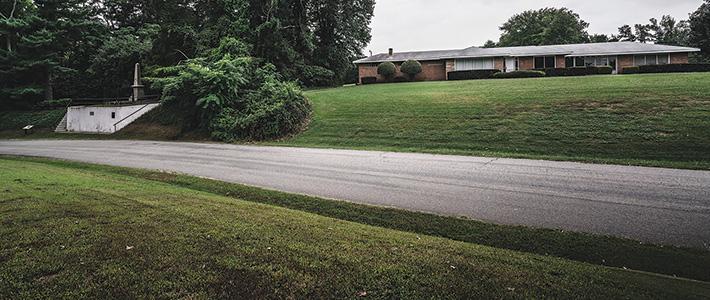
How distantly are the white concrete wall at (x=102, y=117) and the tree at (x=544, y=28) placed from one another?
53.6m

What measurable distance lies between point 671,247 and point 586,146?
848cm

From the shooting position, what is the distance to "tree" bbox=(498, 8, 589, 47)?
186 ft

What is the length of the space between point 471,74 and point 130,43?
28450 millimetres

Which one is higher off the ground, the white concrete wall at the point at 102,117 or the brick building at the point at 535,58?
the brick building at the point at 535,58

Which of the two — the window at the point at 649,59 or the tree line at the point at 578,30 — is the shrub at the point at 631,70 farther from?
the tree line at the point at 578,30

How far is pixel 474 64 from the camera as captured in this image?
37031mm

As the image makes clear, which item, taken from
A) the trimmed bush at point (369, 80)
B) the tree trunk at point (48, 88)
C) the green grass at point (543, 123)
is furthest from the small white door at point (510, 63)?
the tree trunk at point (48, 88)

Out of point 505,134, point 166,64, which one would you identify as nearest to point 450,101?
point 505,134

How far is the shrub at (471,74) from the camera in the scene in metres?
33.8

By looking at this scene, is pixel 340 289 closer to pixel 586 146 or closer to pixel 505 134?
pixel 586 146

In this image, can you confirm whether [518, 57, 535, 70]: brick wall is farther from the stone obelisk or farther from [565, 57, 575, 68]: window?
the stone obelisk

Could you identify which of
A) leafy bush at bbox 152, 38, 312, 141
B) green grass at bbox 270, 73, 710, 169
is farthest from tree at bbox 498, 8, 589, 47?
leafy bush at bbox 152, 38, 312, 141

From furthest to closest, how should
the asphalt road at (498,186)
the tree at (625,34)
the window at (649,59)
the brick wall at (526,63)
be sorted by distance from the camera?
the tree at (625,34), the brick wall at (526,63), the window at (649,59), the asphalt road at (498,186)

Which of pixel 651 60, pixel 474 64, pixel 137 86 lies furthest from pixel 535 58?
pixel 137 86
